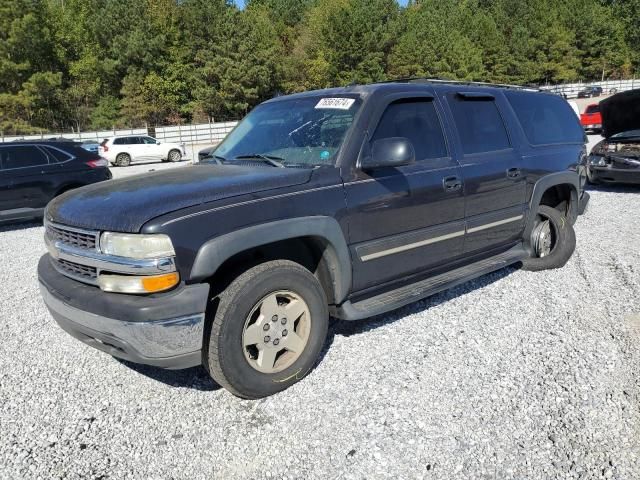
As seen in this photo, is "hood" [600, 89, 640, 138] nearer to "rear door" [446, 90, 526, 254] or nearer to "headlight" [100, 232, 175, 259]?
"rear door" [446, 90, 526, 254]

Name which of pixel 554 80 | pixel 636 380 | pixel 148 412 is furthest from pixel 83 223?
pixel 554 80

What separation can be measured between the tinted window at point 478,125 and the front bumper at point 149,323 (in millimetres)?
2551

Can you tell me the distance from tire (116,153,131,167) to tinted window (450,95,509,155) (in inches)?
879

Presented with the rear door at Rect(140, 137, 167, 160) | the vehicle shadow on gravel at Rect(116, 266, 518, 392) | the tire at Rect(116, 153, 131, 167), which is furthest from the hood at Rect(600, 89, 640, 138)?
the tire at Rect(116, 153, 131, 167)

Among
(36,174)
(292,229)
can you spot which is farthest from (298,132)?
(36,174)

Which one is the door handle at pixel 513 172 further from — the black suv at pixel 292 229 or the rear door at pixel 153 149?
the rear door at pixel 153 149

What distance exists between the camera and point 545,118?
5.24 metres

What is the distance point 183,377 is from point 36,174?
708cm

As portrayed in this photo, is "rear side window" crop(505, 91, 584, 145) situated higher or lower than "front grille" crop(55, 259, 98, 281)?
higher

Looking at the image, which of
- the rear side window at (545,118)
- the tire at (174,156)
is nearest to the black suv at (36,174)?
the rear side window at (545,118)

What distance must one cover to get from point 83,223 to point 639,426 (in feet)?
10.6

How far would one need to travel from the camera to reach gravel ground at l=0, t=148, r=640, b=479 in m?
2.54

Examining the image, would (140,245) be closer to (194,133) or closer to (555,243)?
(555,243)

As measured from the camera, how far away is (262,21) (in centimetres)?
6462
